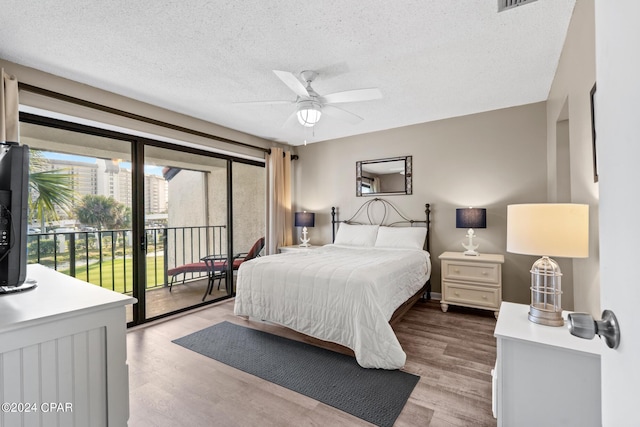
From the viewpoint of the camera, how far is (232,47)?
2.25 meters

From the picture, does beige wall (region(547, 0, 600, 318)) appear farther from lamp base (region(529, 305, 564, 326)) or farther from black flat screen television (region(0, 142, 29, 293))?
black flat screen television (region(0, 142, 29, 293))

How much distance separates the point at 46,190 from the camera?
282 centimetres

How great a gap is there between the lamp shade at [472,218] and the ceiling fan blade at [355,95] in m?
2.07

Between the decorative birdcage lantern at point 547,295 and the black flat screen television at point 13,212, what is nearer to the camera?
the black flat screen television at point 13,212

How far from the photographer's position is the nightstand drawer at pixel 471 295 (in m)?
3.26

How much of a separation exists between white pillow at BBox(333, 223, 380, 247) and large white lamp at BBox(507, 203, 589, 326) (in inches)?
106

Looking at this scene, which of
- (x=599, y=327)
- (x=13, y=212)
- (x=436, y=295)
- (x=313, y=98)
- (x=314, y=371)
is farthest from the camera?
(x=436, y=295)

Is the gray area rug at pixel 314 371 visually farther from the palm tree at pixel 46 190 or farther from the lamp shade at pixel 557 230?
the palm tree at pixel 46 190

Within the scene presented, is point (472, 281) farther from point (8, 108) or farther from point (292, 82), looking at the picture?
point (8, 108)

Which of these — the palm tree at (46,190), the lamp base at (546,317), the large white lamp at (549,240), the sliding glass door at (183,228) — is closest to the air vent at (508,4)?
the large white lamp at (549,240)

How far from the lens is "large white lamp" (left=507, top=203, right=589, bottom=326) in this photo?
146cm

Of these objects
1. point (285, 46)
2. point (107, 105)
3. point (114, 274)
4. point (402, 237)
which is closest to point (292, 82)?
point (285, 46)

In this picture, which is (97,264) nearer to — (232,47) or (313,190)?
(232,47)

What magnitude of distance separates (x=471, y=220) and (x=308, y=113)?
246 centimetres
